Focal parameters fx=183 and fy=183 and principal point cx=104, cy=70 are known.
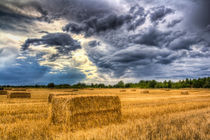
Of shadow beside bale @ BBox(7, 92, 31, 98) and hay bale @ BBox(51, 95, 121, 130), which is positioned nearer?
hay bale @ BBox(51, 95, 121, 130)

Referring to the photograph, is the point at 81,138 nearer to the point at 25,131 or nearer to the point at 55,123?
the point at 25,131

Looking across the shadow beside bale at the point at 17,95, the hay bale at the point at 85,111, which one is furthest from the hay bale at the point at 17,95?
the hay bale at the point at 85,111

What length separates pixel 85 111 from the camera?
7.62 m

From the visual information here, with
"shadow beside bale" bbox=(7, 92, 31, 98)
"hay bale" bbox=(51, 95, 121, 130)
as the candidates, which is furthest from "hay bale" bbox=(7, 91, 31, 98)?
"hay bale" bbox=(51, 95, 121, 130)

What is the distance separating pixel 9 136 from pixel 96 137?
9.85ft

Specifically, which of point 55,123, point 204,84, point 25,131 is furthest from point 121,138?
point 204,84

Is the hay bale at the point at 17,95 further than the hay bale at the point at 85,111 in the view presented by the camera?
Yes

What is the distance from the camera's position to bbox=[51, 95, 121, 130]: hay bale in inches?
285

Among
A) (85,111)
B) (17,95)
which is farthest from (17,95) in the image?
(85,111)

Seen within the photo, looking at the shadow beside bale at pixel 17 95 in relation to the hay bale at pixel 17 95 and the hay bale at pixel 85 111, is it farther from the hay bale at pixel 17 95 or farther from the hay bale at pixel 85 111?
the hay bale at pixel 85 111

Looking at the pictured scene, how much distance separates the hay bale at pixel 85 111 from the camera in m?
7.23

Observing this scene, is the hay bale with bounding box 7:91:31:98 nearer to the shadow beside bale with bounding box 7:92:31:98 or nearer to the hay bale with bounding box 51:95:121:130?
the shadow beside bale with bounding box 7:92:31:98

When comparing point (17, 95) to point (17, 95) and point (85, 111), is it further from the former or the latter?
point (85, 111)

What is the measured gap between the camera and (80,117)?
741 centimetres
